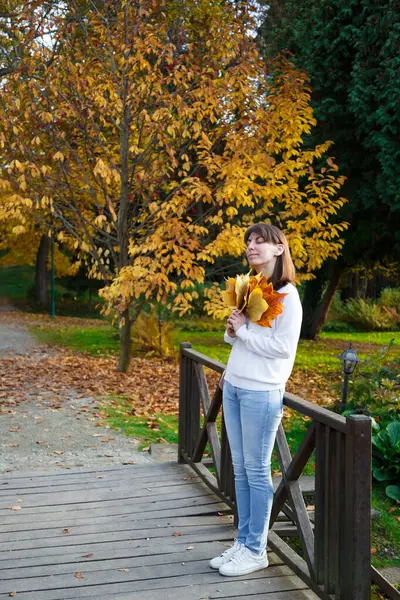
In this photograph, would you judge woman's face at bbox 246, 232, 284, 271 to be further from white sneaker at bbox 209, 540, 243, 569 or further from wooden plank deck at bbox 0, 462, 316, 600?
wooden plank deck at bbox 0, 462, 316, 600

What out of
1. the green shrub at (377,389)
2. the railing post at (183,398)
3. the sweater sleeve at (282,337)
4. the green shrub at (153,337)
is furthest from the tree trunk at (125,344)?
the sweater sleeve at (282,337)

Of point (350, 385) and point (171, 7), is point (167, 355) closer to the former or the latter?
point (350, 385)

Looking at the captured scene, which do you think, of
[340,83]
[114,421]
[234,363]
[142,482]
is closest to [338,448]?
[234,363]

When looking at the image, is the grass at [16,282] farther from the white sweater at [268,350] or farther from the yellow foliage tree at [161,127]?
the white sweater at [268,350]

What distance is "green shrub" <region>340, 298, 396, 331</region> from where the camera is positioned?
2236 centimetres

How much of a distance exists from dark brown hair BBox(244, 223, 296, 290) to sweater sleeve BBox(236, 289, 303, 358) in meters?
0.15

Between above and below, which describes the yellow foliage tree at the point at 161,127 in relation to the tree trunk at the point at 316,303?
above

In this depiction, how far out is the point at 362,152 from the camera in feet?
46.1

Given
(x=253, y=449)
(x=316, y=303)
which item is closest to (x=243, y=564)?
(x=253, y=449)

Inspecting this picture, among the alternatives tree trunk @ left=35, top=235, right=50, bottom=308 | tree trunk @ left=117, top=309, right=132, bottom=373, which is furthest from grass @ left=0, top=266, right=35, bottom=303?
tree trunk @ left=117, top=309, right=132, bottom=373

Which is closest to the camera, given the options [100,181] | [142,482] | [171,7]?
[142,482]

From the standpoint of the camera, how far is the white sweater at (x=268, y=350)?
10.9 ft

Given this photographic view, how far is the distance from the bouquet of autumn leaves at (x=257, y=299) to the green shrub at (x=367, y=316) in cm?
1952

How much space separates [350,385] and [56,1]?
8.57m
